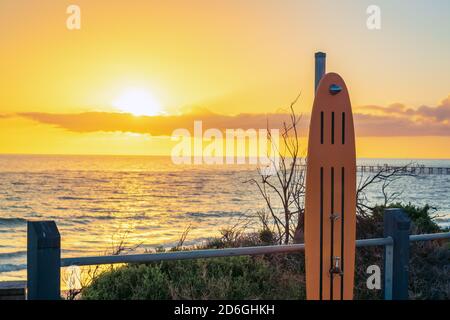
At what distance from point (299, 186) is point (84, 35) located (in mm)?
9228

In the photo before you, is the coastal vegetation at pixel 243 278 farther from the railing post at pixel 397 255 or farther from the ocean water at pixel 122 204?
the ocean water at pixel 122 204

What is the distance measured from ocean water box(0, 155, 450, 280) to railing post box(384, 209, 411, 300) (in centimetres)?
582

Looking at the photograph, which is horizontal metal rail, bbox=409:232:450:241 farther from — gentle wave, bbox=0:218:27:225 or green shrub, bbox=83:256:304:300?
gentle wave, bbox=0:218:27:225

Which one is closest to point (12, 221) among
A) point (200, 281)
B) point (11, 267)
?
point (11, 267)

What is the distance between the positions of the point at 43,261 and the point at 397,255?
260 cm

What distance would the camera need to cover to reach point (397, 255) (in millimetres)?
3977

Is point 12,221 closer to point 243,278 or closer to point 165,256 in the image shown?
point 243,278

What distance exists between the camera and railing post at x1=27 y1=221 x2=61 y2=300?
9.14 feet

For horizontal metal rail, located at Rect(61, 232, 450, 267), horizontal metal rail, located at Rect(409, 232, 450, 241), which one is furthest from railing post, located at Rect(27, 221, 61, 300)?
horizontal metal rail, located at Rect(409, 232, 450, 241)

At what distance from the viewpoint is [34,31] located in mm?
11445

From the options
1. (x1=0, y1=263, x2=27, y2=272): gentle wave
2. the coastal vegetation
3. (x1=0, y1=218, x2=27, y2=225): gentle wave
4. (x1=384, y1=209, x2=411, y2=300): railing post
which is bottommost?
(x1=0, y1=263, x2=27, y2=272): gentle wave

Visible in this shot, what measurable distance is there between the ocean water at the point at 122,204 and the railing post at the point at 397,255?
5823 mm

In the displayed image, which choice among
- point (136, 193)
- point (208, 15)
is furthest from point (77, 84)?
point (136, 193)
